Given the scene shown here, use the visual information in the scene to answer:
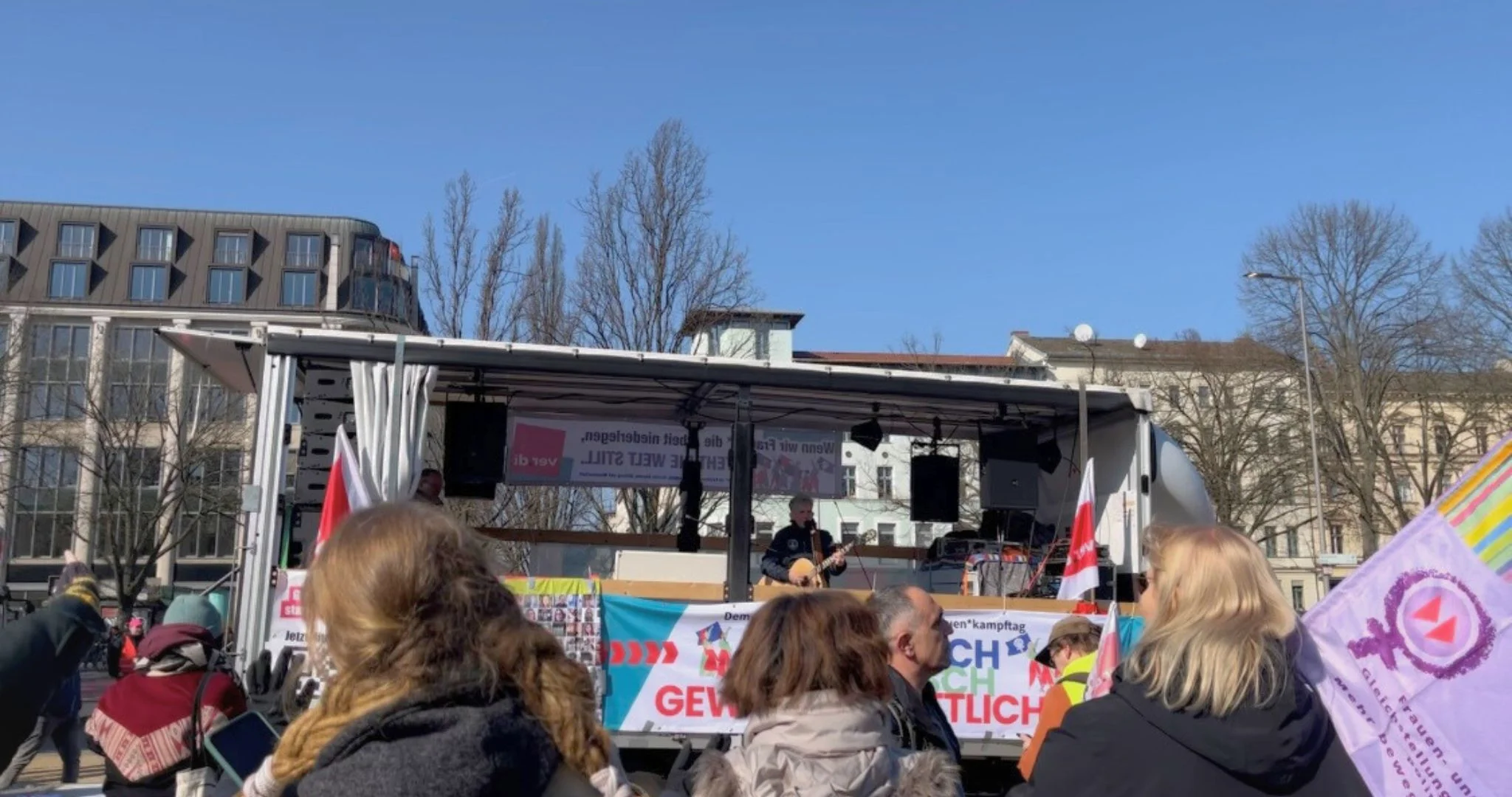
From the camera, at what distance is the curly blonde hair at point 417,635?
71.2 inches

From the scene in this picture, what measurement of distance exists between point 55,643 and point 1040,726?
11.4ft

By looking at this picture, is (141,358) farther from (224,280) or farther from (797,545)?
(797,545)

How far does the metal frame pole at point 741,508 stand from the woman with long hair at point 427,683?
604 cm

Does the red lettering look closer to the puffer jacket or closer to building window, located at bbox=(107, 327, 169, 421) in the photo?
the puffer jacket

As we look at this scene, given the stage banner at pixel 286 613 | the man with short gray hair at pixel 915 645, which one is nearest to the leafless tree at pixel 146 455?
the stage banner at pixel 286 613

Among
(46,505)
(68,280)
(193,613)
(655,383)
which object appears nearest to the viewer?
(193,613)

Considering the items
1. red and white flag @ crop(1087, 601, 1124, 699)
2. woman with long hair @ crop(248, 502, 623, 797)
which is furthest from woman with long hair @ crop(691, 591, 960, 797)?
red and white flag @ crop(1087, 601, 1124, 699)

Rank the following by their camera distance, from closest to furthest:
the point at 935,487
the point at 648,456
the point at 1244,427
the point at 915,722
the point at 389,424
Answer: the point at 915,722 < the point at 389,424 < the point at 648,456 < the point at 935,487 < the point at 1244,427

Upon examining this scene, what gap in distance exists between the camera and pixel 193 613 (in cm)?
485

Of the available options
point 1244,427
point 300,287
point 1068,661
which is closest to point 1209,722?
point 1068,661

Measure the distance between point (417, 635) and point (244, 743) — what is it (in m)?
0.89

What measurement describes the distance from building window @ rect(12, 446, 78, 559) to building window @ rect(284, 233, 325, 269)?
14.7m

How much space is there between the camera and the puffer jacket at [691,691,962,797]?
2438mm

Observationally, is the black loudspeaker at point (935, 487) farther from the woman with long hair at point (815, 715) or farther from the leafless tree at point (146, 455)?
the leafless tree at point (146, 455)
